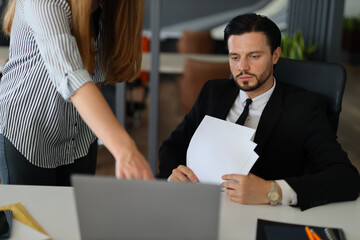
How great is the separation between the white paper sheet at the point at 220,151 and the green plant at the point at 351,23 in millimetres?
2350

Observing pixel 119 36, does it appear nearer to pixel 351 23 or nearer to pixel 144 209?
pixel 144 209

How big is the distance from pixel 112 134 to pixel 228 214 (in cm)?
46

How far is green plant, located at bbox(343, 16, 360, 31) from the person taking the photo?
317 cm

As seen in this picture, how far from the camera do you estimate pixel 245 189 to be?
1.21 metres

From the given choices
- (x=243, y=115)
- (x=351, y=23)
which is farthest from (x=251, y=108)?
(x=351, y=23)

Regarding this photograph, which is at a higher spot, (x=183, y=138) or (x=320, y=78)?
(x=320, y=78)

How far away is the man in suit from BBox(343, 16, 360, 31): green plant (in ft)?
6.35

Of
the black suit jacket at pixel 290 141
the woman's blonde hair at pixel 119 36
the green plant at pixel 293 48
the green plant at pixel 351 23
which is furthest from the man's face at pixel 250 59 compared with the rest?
the green plant at pixel 351 23

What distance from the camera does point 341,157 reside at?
1366 millimetres

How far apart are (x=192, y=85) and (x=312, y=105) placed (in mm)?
2071

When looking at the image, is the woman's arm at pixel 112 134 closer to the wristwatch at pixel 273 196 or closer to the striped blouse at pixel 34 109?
the striped blouse at pixel 34 109

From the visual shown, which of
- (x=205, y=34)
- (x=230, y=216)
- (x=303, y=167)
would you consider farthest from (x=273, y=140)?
(x=205, y=34)

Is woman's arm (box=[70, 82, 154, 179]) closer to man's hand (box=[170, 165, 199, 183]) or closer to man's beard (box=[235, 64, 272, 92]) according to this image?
man's hand (box=[170, 165, 199, 183])

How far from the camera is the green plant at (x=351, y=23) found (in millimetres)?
3168
